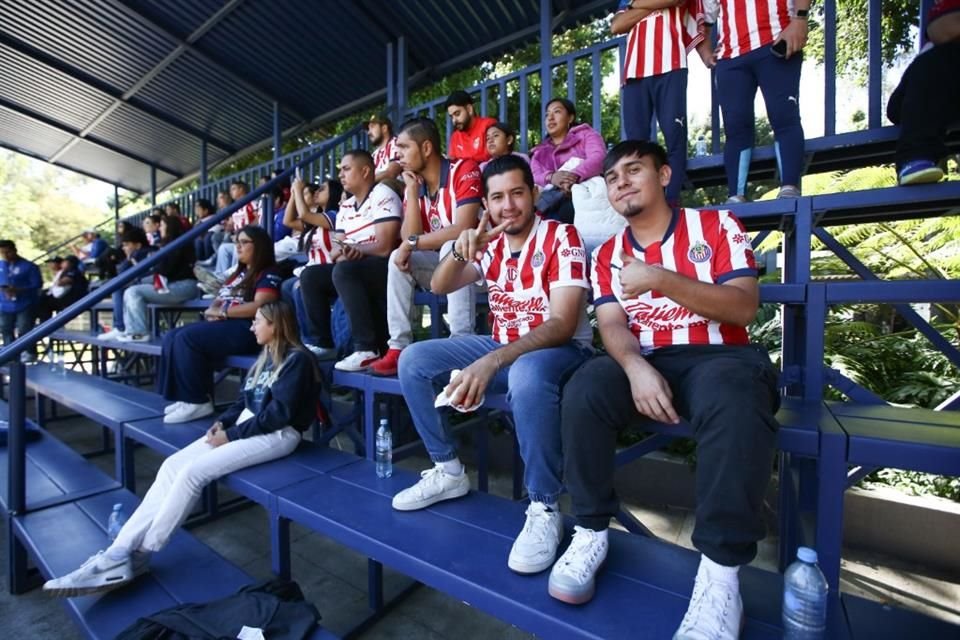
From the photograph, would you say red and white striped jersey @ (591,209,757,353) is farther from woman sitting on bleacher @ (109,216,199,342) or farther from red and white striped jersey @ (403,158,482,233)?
woman sitting on bleacher @ (109,216,199,342)

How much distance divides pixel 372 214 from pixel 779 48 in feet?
7.52

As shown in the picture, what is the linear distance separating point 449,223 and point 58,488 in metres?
2.86

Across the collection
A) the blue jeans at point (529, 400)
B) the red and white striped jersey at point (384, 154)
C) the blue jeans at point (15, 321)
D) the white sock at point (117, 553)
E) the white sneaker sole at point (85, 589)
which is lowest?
the white sneaker sole at point (85, 589)

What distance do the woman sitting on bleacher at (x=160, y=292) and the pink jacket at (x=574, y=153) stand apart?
3487 millimetres

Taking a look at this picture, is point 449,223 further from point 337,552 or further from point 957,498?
point 957,498

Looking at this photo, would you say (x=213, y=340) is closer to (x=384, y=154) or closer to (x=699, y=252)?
(x=384, y=154)

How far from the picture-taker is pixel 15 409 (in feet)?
8.58

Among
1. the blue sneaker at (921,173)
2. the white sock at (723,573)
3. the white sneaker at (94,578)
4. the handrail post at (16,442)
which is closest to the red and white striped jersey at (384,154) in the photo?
the handrail post at (16,442)

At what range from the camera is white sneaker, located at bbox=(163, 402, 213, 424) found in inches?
125

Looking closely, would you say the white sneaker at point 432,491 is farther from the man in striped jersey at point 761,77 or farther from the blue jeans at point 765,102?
the blue jeans at point 765,102

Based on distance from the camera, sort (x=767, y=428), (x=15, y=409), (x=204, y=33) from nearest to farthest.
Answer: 1. (x=767, y=428)
2. (x=15, y=409)
3. (x=204, y=33)

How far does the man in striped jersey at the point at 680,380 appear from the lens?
3.87 feet

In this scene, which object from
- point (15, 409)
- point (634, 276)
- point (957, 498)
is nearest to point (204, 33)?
point (15, 409)

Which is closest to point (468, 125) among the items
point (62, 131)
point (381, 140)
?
point (381, 140)
